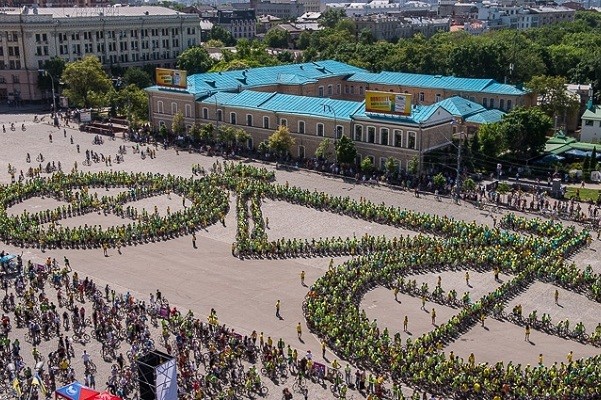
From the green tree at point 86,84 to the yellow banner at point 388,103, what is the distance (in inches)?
1704

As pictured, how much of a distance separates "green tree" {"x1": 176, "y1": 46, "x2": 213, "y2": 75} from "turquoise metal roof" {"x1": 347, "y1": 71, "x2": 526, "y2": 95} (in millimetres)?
36511

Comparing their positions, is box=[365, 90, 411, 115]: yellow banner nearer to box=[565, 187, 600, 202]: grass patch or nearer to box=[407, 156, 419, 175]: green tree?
box=[407, 156, 419, 175]: green tree

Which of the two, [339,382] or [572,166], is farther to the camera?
[572,166]

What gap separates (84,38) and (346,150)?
71.0 m

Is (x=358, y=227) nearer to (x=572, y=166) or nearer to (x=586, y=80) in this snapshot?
(x=572, y=166)

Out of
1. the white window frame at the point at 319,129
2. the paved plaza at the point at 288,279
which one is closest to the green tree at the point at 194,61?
the white window frame at the point at 319,129

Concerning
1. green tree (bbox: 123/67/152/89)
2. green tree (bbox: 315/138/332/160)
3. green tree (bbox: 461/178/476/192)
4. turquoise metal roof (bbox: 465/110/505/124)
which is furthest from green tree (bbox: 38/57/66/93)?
green tree (bbox: 461/178/476/192)

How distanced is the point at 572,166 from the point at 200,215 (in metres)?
37.9

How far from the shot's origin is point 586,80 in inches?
4129

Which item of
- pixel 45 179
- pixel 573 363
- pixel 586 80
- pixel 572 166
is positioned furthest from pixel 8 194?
pixel 586 80

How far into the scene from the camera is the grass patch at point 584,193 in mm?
60125

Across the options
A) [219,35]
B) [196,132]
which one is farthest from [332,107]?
[219,35]

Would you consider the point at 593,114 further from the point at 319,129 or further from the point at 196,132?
the point at 196,132

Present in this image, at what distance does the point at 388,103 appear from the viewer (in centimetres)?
6706
